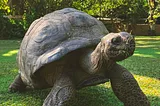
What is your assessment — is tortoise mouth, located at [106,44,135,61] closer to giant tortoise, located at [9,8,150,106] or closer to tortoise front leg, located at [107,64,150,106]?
giant tortoise, located at [9,8,150,106]

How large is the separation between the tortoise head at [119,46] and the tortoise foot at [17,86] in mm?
1538

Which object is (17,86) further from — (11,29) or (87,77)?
Answer: (11,29)

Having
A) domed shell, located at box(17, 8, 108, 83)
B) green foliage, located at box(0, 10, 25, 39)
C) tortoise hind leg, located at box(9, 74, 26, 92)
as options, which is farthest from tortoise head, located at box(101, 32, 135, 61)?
green foliage, located at box(0, 10, 25, 39)

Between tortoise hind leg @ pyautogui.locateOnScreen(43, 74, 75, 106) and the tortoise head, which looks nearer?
the tortoise head

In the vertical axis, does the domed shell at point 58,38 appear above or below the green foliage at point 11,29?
above

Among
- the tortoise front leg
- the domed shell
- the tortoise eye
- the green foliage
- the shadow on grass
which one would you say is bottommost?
the green foliage

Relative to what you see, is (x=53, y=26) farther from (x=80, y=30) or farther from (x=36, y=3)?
(x=36, y=3)

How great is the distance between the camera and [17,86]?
3.09 meters

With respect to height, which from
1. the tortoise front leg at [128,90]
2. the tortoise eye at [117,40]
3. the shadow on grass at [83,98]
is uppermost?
the tortoise eye at [117,40]

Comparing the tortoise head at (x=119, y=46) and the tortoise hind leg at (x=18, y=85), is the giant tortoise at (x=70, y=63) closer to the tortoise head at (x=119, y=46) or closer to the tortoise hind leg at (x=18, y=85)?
the tortoise head at (x=119, y=46)

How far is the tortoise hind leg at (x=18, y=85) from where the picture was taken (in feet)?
9.96

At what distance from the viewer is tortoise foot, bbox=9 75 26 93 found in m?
3.04

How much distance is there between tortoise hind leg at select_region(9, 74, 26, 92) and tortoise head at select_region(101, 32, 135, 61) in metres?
1.54

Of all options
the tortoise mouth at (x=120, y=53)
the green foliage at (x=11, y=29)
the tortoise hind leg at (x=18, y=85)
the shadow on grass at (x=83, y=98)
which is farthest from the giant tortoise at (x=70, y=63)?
the green foliage at (x=11, y=29)
